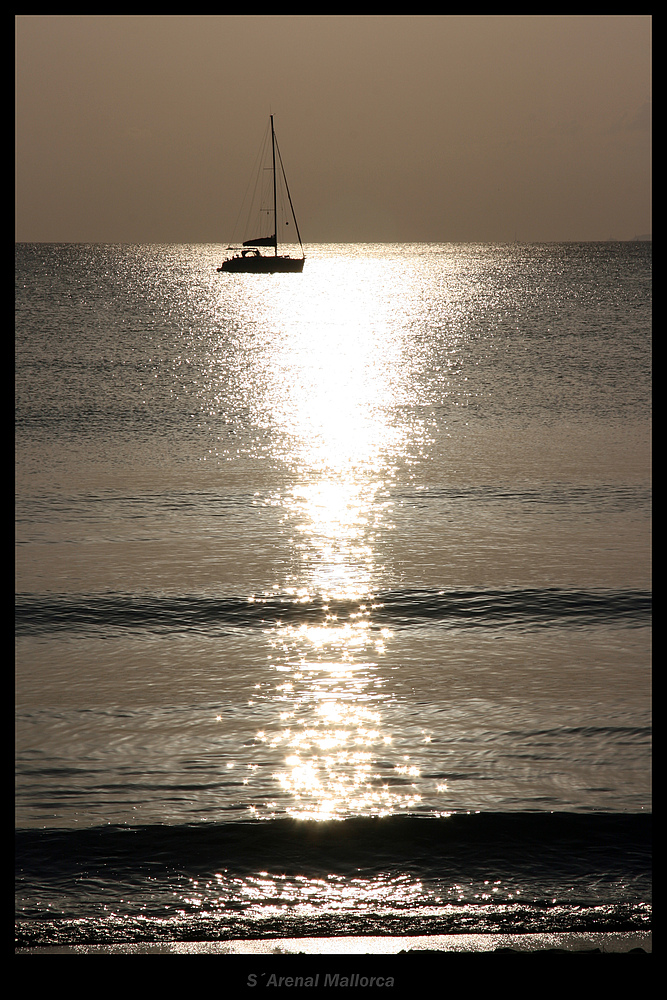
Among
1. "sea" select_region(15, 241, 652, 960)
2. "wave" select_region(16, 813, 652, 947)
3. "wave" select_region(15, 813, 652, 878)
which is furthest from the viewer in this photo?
"wave" select_region(15, 813, 652, 878)

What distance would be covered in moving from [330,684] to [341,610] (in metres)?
2.82

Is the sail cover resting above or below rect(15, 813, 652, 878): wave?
above

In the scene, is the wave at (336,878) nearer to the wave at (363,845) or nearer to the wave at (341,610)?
the wave at (363,845)

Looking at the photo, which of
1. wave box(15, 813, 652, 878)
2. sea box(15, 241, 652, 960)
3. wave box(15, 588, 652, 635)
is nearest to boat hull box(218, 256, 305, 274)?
sea box(15, 241, 652, 960)

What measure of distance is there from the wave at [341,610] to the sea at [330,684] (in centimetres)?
6

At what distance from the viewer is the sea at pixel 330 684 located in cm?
606

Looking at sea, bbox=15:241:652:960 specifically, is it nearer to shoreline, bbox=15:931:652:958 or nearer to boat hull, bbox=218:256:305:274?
shoreline, bbox=15:931:652:958

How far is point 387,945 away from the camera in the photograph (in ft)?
17.5

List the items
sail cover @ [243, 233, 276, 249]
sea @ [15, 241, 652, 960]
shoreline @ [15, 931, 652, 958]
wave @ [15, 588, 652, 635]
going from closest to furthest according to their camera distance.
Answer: shoreline @ [15, 931, 652, 958]
sea @ [15, 241, 652, 960]
wave @ [15, 588, 652, 635]
sail cover @ [243, 233, 276, 249]

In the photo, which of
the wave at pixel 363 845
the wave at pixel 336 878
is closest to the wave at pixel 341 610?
the wave at pixel 363 845

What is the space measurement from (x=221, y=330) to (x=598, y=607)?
72063 mm

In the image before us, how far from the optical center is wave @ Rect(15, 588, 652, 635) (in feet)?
39.9

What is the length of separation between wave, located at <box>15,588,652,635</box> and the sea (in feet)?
0.20

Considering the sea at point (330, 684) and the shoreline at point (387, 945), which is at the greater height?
the sea at point (330, 684)
